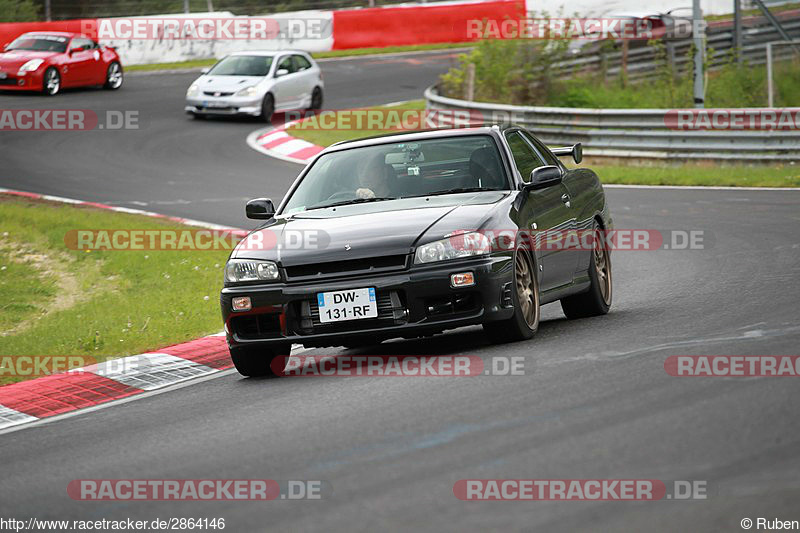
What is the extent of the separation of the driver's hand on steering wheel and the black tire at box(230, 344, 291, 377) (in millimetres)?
1239

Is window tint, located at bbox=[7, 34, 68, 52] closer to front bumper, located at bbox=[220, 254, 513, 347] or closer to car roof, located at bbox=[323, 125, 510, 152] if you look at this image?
car roof, located at bbox=[323, 125, 510, 152]

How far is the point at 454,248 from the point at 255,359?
156 centimetres

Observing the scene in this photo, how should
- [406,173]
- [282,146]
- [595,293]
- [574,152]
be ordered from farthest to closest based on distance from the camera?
1. [282,146]
2. [574,152]
3. [595,293]
4. [406,173]

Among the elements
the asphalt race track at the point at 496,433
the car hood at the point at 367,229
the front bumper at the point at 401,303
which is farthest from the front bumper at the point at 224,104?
the front bumper at the point at 401,303

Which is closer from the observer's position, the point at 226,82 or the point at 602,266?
the point at 602,266

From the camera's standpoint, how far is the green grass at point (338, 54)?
37.0m

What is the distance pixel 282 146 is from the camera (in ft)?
82.1

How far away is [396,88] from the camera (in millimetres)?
32906

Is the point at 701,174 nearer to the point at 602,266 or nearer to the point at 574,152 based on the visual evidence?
Answer: the point at 574,152

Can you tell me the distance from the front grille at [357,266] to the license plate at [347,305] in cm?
13

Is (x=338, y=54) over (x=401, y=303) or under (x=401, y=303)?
under

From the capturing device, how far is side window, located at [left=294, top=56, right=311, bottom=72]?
29562 millimetres

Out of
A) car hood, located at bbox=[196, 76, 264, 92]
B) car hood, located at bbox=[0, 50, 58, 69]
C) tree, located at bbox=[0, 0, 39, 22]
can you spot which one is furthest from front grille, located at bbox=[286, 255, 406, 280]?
tree, located at bbox=[0, 0, 39, 22]

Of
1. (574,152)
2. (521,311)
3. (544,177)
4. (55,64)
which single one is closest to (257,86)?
(55,64)
